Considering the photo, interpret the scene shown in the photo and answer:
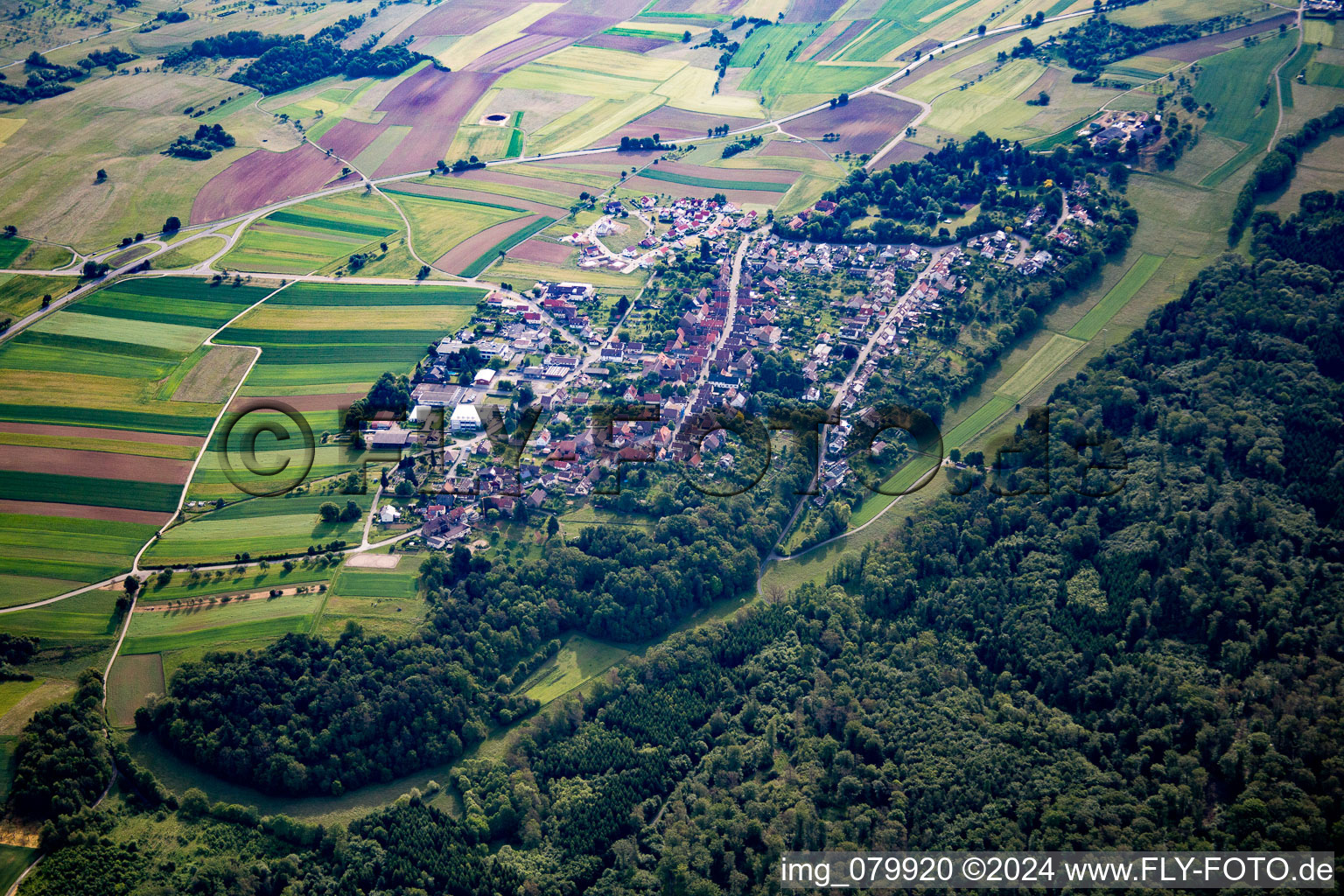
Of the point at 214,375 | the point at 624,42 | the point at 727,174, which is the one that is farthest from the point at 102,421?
the point at 624,42

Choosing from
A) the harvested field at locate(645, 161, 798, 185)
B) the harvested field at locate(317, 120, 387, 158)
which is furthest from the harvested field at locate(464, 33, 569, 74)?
the harvested field at locate(645, 161, 798, 185)

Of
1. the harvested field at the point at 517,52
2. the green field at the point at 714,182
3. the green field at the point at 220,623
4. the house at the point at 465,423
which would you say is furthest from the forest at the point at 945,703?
the harvested field at the point at 517,52

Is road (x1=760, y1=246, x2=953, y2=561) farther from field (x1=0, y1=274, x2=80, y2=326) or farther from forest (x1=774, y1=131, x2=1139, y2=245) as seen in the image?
field (x1=0, y1=274, x2=80, y2=326)

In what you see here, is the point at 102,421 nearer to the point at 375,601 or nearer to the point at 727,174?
the point at 375,601

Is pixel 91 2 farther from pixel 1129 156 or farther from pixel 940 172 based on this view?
pixel 1129 156

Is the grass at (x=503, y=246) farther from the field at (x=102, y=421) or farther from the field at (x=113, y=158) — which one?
the field at (x=113, y=158)

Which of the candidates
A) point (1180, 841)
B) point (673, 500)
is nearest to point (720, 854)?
point (1180, 841)
